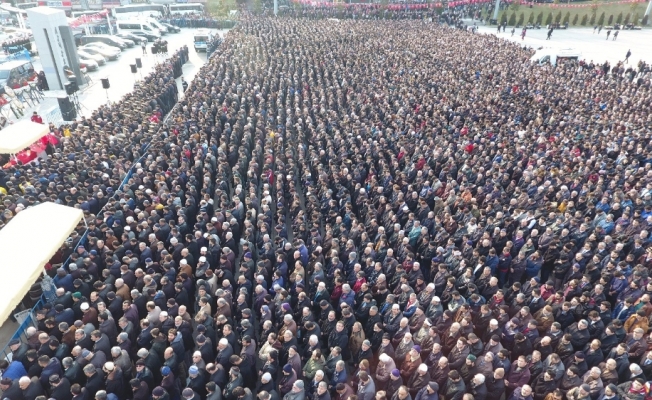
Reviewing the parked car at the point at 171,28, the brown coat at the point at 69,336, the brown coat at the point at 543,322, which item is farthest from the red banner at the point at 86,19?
the brown coat at the point at 543,322

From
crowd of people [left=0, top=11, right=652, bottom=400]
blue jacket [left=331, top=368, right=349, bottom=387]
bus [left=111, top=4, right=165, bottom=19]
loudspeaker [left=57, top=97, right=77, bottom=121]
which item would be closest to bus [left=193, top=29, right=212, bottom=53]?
bus [left=111, top=4, right=165, bottom=19]

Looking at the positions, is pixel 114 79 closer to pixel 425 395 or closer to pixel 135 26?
pixel 135 26

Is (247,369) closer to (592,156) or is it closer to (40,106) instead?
(592,156)

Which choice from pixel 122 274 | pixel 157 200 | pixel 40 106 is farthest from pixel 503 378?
pixel 40 106

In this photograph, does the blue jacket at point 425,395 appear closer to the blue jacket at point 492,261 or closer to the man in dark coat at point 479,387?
the man in dark coat at point 479,387

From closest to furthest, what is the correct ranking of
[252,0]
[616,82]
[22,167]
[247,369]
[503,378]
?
[503,378] < [247,369] < [22,167] < [616,82] < [252,0]

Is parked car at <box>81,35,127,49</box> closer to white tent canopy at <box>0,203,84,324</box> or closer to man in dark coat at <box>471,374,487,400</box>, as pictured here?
white tent canopy at <box>0,203,84,324</box>
